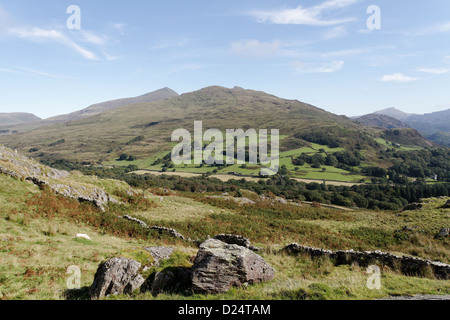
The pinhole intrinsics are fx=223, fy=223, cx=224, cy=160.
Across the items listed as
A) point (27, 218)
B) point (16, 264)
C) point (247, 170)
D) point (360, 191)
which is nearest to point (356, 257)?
point (16, 264)

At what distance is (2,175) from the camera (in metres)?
23.4

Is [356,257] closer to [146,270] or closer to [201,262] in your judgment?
[201,262]

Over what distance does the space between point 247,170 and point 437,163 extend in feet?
512

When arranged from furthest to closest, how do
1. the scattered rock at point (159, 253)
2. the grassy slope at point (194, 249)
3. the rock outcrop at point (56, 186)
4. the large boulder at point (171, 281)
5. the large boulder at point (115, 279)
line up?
1. the rock outcrop at point (56, 186)
2. the scattered rock at point (159, 253)
3. the large boulder at point (171, 281)
4. the large boulder at point (115, 279)
5. the grassy slope at point (194, 249)

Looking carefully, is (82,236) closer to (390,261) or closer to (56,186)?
(56,186)

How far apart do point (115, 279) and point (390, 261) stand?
611 inches

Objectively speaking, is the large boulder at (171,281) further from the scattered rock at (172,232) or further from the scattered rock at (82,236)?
the scattered rock at (172,232)

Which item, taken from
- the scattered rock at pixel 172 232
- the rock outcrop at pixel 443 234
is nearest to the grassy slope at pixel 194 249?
the rock outcrop at pixel 443 234

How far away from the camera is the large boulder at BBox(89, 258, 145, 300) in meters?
9.55

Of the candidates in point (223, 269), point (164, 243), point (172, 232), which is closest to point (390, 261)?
point (223, 269)

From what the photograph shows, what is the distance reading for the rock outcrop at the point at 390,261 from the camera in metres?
12.4

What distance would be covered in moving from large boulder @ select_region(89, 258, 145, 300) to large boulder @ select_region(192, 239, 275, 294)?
2731 mm

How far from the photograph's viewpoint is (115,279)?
9.75 meters

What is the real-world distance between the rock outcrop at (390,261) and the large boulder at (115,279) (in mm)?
11684
